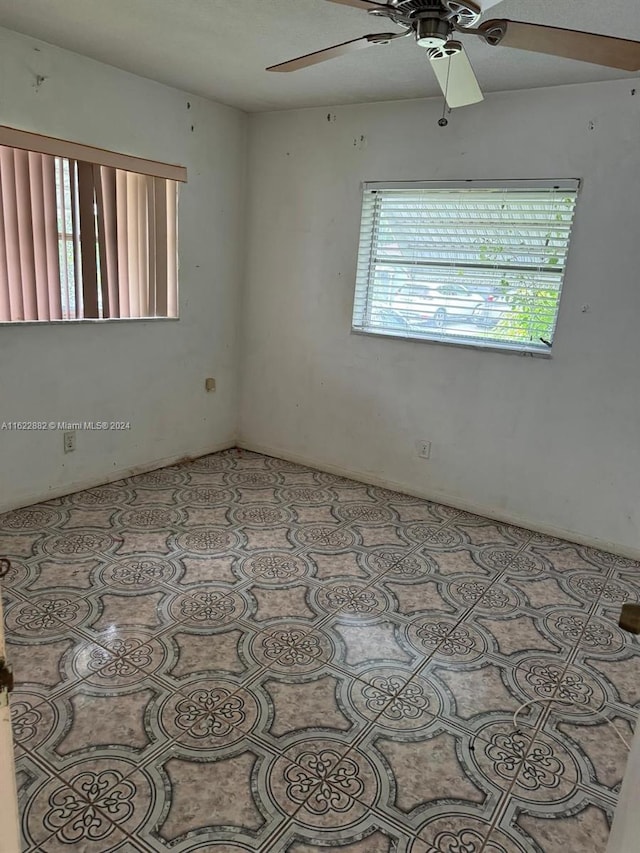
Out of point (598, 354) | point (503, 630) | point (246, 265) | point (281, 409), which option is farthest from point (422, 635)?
point (246, 265)

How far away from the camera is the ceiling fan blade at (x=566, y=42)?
1.48 m

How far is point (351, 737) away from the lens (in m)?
1.64

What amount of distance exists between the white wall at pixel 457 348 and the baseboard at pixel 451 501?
0.01 m

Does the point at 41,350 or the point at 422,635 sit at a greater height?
the point at 41,350

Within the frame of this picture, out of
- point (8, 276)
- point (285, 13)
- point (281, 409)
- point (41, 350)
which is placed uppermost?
point (285, 13)

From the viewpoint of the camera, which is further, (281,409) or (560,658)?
(281,409)

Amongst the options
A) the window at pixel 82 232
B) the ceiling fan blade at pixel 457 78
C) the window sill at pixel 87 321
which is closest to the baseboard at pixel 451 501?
the window sill at pixel 87 321

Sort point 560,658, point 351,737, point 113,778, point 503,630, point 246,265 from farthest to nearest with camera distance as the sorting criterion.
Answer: point 246,265 < point 503,630 < point 560,658 < point 351,737 < point 113,778

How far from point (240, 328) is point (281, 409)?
0.68 metres

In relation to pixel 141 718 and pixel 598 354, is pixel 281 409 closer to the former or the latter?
pixel 598 354

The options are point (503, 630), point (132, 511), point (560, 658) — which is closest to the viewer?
point (560, 658)

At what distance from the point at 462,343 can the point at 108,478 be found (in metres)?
2.29

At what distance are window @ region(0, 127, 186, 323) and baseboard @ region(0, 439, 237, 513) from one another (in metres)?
0.96

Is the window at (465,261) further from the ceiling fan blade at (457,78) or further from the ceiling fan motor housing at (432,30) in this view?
the ceiling fan motor housing at (432,30)
